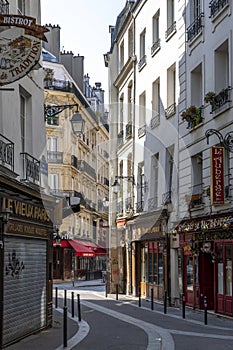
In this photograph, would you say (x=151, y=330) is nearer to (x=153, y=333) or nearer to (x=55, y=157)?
(x=153, y=333)

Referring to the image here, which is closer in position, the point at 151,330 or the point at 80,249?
the point at 151,330

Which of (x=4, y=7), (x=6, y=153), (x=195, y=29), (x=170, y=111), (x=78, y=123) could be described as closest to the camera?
(x=6, y=153)

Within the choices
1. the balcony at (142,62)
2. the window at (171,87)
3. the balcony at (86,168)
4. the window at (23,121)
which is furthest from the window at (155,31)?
the balcony at (86,168)

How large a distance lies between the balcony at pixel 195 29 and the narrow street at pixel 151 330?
29.4 ft

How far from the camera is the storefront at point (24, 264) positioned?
12664 mm

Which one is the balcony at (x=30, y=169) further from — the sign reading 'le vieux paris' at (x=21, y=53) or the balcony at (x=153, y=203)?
the balcony at (x=153, y=203)

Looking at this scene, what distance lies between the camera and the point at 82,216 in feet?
154

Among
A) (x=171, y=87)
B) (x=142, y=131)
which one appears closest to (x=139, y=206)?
(x=142, y=131)

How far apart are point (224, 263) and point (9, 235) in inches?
324

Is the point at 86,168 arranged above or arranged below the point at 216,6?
below

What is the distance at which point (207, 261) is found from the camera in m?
21.2

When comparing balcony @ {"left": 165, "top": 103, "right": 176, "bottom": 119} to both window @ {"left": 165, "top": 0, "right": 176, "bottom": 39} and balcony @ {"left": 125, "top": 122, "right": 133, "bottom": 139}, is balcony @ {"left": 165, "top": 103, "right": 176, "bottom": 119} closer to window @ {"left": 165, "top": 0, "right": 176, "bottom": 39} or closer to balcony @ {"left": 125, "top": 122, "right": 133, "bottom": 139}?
window @ {"left": 165, "top": 0, "right": 176, "bottom": 39}

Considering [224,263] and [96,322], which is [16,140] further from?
[224,263]

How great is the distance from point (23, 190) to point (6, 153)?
2.80 feet
